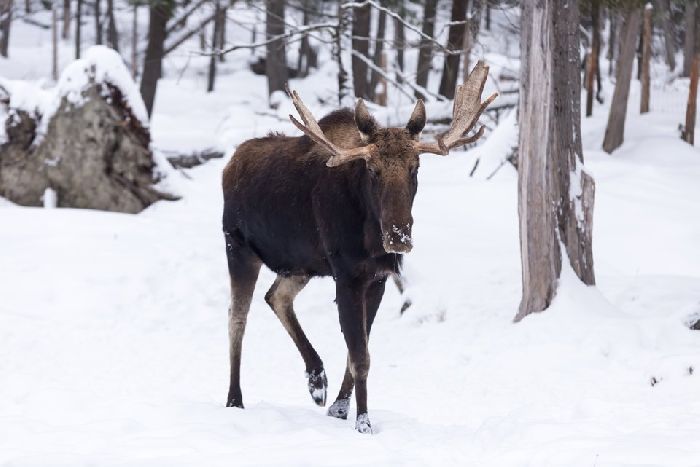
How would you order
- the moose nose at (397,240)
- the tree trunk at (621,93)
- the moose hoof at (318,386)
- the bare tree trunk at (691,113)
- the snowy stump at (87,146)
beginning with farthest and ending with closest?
the bare tree trunk at (691,113) → the tree trunk at (621,93) → the snowy stump at (87,146) → the moose hoof at (318,386) → the moose nose at (397,240)

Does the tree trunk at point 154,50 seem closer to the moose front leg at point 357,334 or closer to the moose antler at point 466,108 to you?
the moose antler at point 466,108

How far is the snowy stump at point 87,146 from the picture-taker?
13008 millimetres

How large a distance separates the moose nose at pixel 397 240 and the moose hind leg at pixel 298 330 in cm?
174

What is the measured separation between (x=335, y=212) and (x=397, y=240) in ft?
2.62

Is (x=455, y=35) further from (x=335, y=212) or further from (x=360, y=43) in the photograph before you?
(x=335, y=212)

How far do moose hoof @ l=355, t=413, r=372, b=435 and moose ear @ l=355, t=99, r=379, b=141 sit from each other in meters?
1.62

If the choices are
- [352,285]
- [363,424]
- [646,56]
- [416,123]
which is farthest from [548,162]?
[646,56]

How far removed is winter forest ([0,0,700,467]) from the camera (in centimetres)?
577

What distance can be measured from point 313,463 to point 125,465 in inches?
34.4

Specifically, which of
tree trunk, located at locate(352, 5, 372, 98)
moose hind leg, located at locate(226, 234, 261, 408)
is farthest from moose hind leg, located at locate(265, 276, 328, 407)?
tree trunk, located at locate(352, 5, 372, 98)

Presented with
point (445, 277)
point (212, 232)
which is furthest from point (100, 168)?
point (445, 277)

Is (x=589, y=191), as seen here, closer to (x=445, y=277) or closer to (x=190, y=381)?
(x=445, y=277)

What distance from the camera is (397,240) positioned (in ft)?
18.2

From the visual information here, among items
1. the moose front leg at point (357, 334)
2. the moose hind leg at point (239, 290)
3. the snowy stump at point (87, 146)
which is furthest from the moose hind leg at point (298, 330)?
the snowy stump at point (87, 146)
